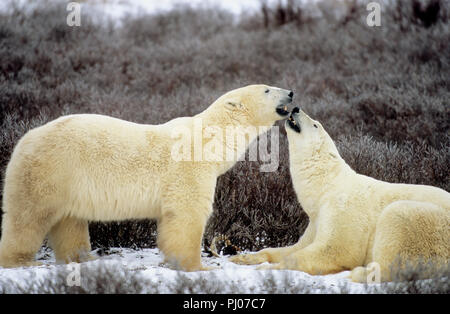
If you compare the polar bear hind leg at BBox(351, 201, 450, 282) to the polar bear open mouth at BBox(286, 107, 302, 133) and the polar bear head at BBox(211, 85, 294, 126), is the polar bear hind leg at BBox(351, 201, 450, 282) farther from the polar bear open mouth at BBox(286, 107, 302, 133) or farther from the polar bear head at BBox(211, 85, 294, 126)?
the polar bear head at BBox(211, 85, 294, 126)

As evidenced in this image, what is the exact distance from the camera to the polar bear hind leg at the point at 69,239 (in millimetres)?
3656

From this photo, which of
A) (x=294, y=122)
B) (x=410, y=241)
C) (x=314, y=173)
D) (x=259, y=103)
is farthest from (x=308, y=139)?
(x=410, y=241)

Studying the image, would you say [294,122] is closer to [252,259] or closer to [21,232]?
[252,259]

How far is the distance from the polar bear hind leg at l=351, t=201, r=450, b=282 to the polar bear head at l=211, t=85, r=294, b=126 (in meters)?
1.27

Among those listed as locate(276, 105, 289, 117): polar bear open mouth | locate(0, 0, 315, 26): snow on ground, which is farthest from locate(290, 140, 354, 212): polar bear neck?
locate(0, 0, 315, 26): snow on ground

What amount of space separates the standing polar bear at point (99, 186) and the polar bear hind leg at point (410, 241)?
3.82 ft

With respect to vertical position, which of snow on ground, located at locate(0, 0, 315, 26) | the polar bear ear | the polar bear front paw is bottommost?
the polar bear front paw

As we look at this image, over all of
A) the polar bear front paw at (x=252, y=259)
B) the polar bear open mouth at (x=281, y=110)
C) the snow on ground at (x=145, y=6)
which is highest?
the snow on ground at (x=145, y=6)

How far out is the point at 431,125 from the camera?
6281 millimetres

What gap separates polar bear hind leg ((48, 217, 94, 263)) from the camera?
366cm

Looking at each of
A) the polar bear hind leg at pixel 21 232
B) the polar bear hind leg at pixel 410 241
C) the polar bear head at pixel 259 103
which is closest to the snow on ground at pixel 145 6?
the polar bear head at pixel 259 103

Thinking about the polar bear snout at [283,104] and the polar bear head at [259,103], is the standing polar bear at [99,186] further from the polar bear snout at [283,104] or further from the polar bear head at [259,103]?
the polar bear snout at [283,104]

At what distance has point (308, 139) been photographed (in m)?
3.73

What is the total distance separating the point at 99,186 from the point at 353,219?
1.68 meters
